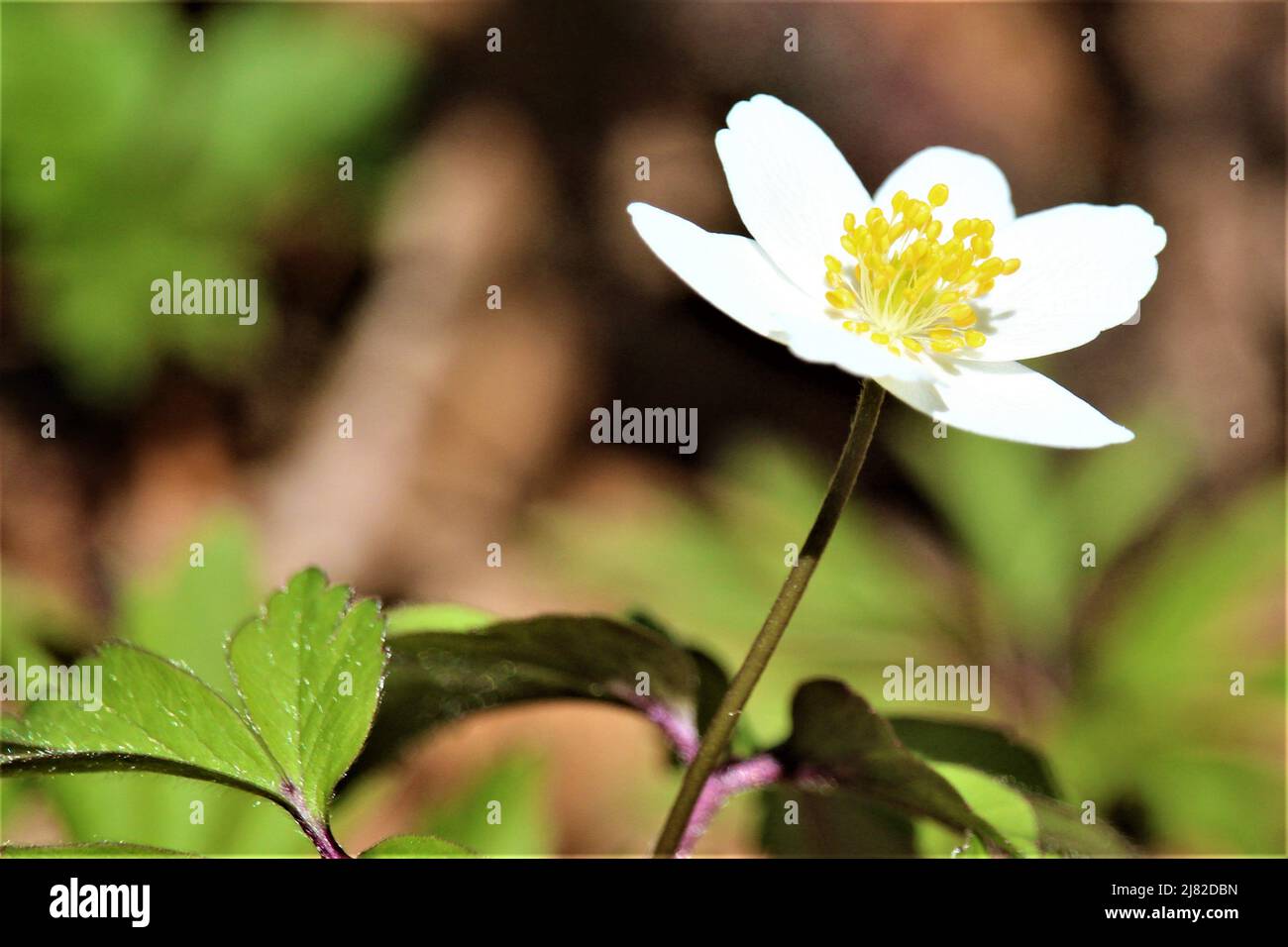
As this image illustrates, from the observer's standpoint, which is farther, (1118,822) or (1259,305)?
(1259,305)

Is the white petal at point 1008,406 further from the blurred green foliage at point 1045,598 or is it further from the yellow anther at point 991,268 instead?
the blurred green foliage at point 1045,598

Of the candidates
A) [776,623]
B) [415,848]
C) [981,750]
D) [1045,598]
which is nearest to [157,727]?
[415,848]

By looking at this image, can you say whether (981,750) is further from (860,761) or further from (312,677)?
(312,677)

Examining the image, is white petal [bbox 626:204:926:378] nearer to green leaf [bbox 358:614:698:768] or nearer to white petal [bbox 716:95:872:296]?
white petal [bbox 716:95:872:296]

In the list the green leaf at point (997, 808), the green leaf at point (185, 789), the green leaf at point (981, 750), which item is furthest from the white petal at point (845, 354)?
the green leaf at point (185, 789)

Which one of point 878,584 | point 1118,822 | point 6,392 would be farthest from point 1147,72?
point 6,392
